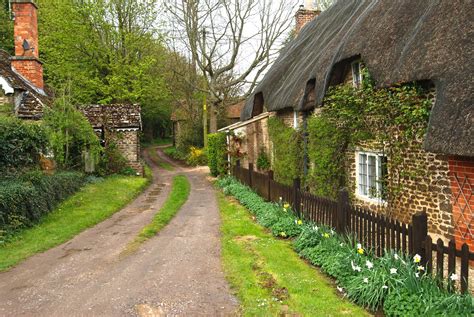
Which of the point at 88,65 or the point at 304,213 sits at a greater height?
the point at 88,65

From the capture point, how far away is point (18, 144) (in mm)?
11953

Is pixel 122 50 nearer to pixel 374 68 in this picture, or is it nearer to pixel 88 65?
pixel 88 65

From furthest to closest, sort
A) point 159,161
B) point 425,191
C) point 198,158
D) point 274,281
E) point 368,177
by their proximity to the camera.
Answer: point 159,161
point 198,158
point 368,177
point 425,191
point 274,281

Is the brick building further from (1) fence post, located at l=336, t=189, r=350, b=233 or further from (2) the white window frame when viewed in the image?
(1) fence post, located at l=336, t=189, r=350, b=233

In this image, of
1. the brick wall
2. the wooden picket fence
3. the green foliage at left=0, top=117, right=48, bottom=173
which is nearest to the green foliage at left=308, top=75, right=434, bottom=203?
the brick wall

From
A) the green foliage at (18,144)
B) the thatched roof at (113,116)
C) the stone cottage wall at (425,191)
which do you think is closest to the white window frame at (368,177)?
the stone cottage wall at (425,191)

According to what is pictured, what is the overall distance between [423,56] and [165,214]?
9195 millimetres

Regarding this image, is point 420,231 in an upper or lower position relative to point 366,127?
lower

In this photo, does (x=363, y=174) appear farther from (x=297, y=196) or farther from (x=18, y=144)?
(x=18, y=144)

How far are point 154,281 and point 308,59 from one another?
10.8 metres

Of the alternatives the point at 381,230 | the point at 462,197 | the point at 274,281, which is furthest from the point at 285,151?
the point at 274,281

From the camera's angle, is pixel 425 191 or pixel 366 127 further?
pixel 366 127

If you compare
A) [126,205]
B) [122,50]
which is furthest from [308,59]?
[122,50]

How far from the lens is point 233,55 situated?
93.0 feet
